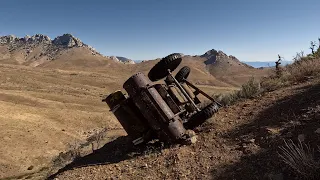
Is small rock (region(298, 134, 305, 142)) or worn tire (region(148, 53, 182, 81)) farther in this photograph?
worn tire (region(148, 53, 182, 81))

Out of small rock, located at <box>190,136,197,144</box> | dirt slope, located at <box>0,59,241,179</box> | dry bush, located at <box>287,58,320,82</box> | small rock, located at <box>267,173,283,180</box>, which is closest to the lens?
small rock, located at <box>267,173,283,180</box>

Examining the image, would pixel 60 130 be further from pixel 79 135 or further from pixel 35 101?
pixel 35 101

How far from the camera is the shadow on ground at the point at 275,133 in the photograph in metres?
5.54

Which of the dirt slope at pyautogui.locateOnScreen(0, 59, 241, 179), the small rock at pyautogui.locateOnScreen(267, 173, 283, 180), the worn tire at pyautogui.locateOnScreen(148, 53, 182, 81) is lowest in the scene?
the small rock at pyautogui.locateOnScreen(267, 173, 283, 180)

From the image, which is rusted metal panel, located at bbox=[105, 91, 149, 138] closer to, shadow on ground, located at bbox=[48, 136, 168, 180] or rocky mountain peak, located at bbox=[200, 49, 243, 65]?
shadow on ground, located at bbox=[48, 136, 168, 180]

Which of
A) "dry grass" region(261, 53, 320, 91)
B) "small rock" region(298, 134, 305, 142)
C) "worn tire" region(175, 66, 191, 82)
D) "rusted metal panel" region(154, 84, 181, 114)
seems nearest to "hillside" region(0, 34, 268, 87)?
"dry grass" region(261, 53, 320, 91)

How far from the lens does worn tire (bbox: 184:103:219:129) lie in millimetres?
8156

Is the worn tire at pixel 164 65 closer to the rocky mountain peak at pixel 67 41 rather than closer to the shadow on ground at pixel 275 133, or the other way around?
the shadow on ground at pixel 275 133

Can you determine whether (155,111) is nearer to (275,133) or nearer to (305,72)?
(275,133)

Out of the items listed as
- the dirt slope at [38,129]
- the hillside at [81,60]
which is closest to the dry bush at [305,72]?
the dirt slope at [38,129]

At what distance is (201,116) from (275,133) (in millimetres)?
1984

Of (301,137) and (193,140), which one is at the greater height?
(193,140)

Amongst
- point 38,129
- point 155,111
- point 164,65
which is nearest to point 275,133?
point 155,111

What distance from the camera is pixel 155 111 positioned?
305 inches
